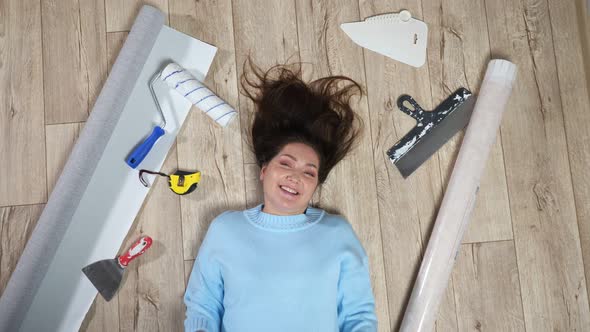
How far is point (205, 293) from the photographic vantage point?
131 cm

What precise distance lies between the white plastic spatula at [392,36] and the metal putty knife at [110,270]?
0.87 m

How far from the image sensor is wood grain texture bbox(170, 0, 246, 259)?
1.46m

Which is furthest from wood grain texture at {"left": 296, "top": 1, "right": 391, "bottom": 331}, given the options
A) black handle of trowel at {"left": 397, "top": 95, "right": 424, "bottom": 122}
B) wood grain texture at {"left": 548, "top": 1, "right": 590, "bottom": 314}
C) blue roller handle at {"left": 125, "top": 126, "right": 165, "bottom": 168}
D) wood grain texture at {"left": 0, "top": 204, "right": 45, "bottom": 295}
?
wood grain texture at {"left": 0, "top": 204, "right": 45, "bottom": 295}

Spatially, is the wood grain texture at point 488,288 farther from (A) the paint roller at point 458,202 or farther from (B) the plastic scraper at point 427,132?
(B) the plastic scraper at point 427,132

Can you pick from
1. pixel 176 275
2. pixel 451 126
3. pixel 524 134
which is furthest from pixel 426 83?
pixel 176 275

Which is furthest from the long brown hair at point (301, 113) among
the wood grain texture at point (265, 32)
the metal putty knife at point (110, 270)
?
the metal putty knife at point (110, 270)

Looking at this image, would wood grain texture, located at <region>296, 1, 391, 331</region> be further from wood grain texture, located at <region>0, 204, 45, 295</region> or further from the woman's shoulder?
wood grain texture, located at <region>0, 204, 45, 295</region>

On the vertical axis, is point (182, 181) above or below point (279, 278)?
above

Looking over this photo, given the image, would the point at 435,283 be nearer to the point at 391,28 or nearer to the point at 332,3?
the point at 391,28

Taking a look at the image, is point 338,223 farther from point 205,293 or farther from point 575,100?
point 575,100

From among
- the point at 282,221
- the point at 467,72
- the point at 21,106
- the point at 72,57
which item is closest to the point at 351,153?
the point at 282,221

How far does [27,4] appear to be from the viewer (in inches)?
59.3

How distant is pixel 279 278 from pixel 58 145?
77 cm

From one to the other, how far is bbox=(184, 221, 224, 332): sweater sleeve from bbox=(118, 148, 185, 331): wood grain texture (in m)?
0.12
